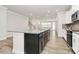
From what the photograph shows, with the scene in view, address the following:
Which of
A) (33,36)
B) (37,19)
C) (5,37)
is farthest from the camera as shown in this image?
(37,19)

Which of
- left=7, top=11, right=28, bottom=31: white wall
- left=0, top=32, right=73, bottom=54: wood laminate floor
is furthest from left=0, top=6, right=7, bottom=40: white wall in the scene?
left=0, top=32, right=73, bottom=54: wood laminate floor

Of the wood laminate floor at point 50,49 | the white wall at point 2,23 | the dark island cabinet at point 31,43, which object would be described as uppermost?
the white wall at point 2,23

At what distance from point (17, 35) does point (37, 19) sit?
11417 millimetres

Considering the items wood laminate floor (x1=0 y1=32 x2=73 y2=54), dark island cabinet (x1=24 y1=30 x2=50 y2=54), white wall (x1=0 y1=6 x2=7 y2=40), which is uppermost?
white wall (x1=0 y1=6 x2=7 y2=40)

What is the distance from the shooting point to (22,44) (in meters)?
3.27

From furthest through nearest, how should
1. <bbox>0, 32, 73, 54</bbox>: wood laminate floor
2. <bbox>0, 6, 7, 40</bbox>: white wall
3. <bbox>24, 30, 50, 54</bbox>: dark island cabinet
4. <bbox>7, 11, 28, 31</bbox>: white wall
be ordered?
<bbox>7, 11, 28, 31</bbox>: white wall → <bbox>0, 6, 7, 40</bbox>: white wall → <bbox>0, 32, 73, 54</bbox>: wood laminate floor → <bbox>24, 30, 50, 54</bbox>: dark island cabinet

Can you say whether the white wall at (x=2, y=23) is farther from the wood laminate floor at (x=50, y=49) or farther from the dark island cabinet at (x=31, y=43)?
the dark island cabinet at (x=31, y=43)

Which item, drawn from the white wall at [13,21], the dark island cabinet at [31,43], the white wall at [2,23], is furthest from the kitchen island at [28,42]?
the white wall at [13,21]

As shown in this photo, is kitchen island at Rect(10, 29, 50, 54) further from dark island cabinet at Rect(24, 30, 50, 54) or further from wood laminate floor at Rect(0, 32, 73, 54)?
wood laminate floor at Rect(0, 32, 73, 54)

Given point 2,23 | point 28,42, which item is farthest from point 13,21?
point 28,42

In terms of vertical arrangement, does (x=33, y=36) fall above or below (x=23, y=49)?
above
